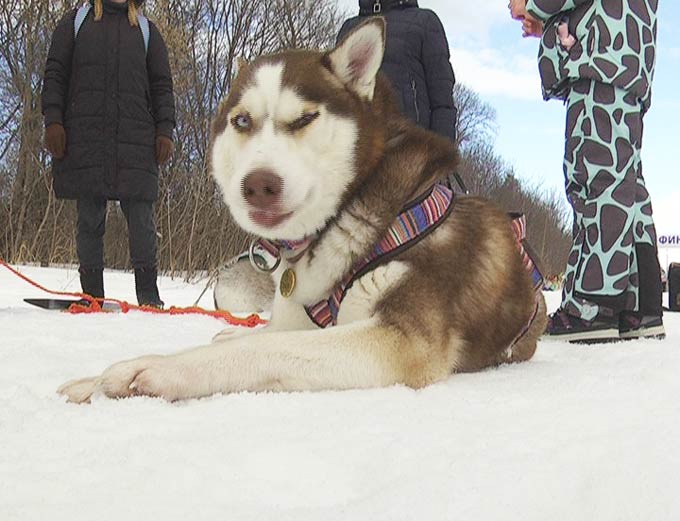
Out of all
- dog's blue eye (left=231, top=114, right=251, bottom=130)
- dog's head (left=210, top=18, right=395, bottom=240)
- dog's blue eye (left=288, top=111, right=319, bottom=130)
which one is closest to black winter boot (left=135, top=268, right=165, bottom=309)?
dog's head (left=210, top=18, right=395, bottom=240)

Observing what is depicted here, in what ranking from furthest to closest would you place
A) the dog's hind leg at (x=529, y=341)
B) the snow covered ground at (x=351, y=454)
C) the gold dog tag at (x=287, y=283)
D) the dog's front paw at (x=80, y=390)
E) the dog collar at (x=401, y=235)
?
the dog's hind leg at (x=529, y=341) < the gold dog tag at (x=287, y=283) < the dog collar at (x=401, y=235) < the dog's front paw at (x=80, y=390) < the snow covered ground at (x=351, y=454)

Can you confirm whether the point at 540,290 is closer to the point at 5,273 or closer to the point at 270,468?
the point at 270,468

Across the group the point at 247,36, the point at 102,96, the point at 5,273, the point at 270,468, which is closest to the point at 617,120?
the point at 270,468

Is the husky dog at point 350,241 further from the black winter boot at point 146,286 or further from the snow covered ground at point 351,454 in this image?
the black winter boot at point 146,286

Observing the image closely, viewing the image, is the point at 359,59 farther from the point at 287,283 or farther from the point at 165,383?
the point at 165,383

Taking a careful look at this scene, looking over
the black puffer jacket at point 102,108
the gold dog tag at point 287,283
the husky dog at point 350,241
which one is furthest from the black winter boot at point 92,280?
the gold dog tag at point 287,283

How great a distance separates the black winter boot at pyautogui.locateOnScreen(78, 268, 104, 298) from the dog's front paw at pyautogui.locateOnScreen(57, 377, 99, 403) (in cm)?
294

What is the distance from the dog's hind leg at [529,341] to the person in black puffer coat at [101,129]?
269 centimetres

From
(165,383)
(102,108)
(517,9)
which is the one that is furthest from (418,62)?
(165,383)

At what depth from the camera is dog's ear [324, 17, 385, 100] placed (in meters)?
1.89

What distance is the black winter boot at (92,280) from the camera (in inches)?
165

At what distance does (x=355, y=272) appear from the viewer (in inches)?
67.8

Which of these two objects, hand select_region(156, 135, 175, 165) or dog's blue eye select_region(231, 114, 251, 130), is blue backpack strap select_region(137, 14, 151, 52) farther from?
dog's blue eye select_region(231, 114, 251, 130)

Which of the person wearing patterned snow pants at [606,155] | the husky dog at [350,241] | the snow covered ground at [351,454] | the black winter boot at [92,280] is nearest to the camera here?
the snow covered ground at [351,454]
